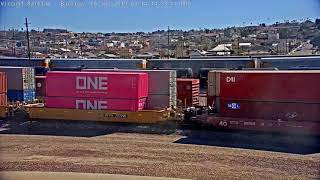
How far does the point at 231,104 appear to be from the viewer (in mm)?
19484

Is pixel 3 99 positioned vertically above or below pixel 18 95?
→ below

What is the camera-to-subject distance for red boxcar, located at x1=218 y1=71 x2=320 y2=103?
57.3 feet

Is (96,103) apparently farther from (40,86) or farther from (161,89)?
(40,86)

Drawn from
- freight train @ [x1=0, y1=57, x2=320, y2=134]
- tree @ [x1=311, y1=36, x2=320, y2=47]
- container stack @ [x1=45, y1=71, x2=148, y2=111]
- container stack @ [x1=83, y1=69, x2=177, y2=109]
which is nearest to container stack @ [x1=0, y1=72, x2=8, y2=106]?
freight train @ [x1=0, y1=57, x2=320, y2=134]

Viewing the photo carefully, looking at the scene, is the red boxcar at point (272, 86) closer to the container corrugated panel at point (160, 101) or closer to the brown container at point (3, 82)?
the container corrugated panel at point (160, 101)

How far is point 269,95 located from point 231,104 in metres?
1.82

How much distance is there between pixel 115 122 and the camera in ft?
70.8

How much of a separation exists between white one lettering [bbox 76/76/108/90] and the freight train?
0.07m

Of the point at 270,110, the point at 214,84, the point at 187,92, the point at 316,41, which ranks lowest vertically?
the point at 270,110

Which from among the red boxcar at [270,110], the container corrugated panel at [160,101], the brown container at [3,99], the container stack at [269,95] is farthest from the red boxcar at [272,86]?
the brown container at [3,99]

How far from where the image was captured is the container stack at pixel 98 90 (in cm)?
2109

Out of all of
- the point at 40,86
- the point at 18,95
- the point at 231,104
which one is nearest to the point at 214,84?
the point at 231,104

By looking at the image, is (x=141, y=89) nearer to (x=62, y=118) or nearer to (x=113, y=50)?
(x=62, y=118)

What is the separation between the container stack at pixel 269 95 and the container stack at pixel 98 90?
12.6 ft
